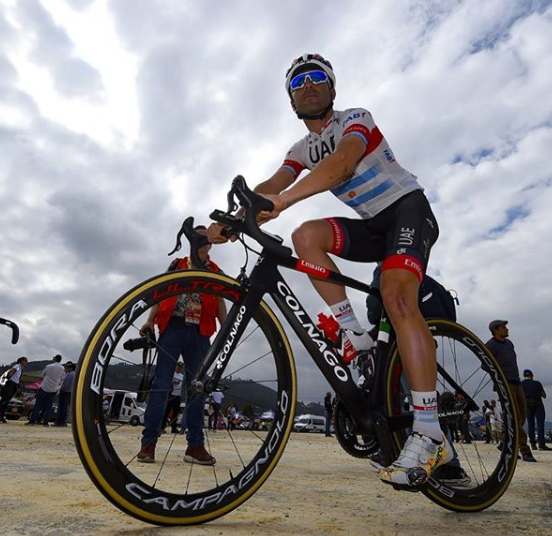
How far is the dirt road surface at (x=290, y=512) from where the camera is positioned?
2.00 m

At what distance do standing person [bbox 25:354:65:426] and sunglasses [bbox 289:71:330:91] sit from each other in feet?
37.2

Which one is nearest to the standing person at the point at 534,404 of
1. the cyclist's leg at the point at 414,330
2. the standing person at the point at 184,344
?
the standing person at the point at 184,344

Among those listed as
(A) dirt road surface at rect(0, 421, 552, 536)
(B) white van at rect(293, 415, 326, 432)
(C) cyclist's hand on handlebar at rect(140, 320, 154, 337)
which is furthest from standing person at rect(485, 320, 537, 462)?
(B) white van at rect(293, 415, 326, 432)

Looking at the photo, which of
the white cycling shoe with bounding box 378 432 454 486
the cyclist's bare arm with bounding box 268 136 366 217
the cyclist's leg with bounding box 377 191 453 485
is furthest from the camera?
the cyclist's bare arm with bounding box 268 136 366 217

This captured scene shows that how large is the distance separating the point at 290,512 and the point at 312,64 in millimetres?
2702

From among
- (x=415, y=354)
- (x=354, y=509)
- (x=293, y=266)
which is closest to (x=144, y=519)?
(x=354, y=509)

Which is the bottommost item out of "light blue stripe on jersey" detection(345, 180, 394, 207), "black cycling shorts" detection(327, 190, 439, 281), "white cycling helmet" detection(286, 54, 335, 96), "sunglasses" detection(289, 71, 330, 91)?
"black cycling shorts" detection(327, 190, 439, 281)

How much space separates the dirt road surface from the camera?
6.57 feet

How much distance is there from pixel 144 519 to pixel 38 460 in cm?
296

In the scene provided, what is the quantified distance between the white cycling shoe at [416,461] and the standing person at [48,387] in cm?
1170

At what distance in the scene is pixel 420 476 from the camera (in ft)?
7.50

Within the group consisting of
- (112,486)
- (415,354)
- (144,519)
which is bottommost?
(144,519)

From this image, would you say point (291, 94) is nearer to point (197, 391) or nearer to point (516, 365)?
point (197, 391)

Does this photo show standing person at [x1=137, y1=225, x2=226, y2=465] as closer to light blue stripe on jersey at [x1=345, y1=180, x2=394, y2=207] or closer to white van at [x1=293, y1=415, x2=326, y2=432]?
light blue stripe on jersey at [x1=345, y1=180, x2=394, y2=207]
